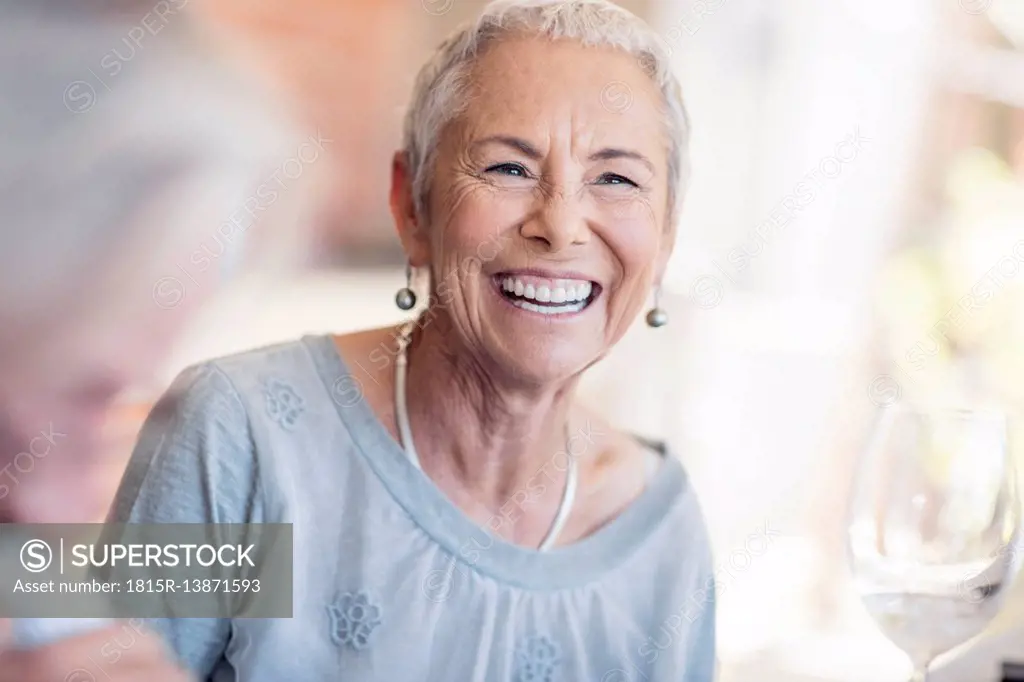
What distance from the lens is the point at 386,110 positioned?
109 cm

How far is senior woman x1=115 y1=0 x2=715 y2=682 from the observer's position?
1.02m

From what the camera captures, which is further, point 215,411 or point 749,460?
point 749,460

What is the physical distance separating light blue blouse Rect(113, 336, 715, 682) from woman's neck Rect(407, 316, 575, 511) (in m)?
0.04

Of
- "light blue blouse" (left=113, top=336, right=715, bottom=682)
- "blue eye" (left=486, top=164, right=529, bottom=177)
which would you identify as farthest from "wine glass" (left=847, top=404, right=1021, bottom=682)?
"blue eye" (left=486, top=164, right=529, bottom=177)

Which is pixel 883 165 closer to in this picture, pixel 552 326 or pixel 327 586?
pixel 552 326

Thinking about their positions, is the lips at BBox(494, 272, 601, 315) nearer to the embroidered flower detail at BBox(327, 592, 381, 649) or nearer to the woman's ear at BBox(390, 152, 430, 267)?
the woman's ear at BBox(390, 152, 430, 267)

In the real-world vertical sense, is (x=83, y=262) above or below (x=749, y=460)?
above

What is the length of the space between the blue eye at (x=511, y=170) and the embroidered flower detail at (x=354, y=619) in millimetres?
422

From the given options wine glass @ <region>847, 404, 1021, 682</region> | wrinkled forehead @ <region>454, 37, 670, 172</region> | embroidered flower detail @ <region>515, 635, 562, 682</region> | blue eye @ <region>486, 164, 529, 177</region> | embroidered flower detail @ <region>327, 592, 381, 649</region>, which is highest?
wrinkled forehead @ <region>454, 37, 670, 172</region>

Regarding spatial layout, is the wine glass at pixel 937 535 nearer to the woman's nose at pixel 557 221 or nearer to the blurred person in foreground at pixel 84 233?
the woman's nose at pixel 557 221

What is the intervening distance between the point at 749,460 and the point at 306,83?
0.60 m

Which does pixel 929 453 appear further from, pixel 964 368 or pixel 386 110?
pixel 386 110

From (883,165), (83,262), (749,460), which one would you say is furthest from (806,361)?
(83,262)

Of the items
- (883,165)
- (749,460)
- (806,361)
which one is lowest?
(749,460)
